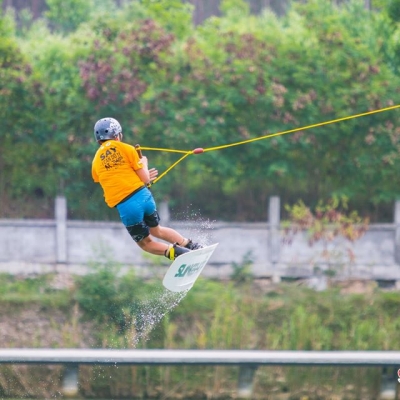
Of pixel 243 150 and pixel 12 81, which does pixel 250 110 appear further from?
pixel 12 81

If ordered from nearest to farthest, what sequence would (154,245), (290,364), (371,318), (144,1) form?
(154,245) → (290,364) → (371,318) → (144,1)

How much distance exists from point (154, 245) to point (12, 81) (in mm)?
8374

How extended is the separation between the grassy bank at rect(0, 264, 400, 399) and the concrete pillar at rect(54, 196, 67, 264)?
850 millimetres

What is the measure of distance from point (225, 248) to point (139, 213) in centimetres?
739

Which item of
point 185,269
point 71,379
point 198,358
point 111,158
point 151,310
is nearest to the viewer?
point 111,158

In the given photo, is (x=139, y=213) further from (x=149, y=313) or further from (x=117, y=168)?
(x=149, y=313)

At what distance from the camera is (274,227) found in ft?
49.7

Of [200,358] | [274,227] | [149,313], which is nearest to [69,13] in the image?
[274,227]

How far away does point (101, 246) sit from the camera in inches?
549

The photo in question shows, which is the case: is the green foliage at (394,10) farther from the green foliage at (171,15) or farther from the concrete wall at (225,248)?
the green foliage at (171,15)

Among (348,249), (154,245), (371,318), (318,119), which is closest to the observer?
(154,245)

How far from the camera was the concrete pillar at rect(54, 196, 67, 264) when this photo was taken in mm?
15038

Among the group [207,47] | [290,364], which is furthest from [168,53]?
[290,364]

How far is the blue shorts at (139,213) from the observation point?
7625 millimetres
